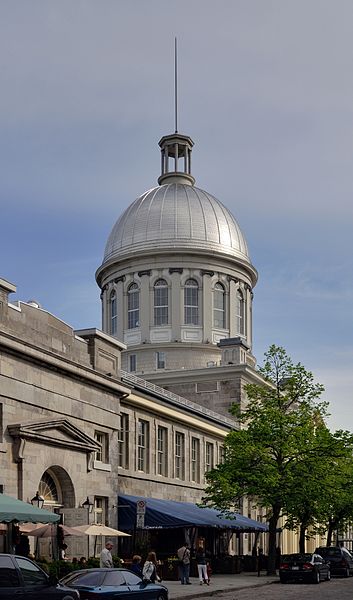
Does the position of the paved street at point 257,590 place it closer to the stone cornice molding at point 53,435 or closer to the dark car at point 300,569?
the dark car at point 300,569

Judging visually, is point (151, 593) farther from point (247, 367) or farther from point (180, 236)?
point (180, 236)

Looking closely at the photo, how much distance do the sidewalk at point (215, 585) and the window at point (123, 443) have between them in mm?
5642

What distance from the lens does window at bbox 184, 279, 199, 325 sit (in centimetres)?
7812

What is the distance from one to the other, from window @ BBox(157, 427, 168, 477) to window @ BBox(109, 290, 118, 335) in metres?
35.5

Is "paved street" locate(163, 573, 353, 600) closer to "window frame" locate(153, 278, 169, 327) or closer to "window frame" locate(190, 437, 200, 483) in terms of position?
"window frame" locate(190, 437, 200, 483)

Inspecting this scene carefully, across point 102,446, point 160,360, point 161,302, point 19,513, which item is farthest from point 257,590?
point 161,302

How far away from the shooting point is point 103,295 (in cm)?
8381

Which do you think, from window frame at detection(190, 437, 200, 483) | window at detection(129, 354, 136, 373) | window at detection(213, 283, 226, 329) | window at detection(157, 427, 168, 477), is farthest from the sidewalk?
window at detection(213, 283, 226, 329)

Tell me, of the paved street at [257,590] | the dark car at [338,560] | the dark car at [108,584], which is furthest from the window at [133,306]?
the dark car at [108,584]

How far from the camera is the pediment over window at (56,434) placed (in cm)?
2934

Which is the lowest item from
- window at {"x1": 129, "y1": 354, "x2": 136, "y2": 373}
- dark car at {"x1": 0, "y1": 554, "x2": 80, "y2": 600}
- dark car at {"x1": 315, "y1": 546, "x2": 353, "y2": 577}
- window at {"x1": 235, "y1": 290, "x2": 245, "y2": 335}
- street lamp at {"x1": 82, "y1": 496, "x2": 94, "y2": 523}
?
dark car at {"x1": 315, "y1": 546, "x2": 353, "y2": 577}

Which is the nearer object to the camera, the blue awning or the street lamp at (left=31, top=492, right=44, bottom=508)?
the street lamp at (left=31, top=492, right=44, bottom=508)

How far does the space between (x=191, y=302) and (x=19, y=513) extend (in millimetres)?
55395

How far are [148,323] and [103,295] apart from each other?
7212 millimetres
